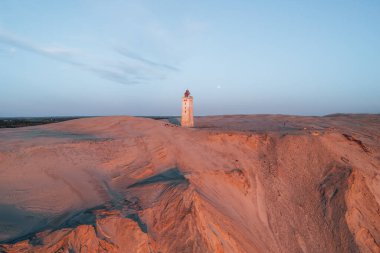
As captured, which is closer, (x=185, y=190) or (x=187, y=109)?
(x=185, y=190)

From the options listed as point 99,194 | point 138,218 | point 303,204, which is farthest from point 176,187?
point 303,204

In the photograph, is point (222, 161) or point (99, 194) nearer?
point (99, 194)

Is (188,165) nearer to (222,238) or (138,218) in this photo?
(222,238)

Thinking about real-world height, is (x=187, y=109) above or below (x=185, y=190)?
above

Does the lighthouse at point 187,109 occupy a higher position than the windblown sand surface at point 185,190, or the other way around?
the lighthouse at point 187,109

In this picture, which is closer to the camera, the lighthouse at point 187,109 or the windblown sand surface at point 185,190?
the windblown sand surface at point 185,190

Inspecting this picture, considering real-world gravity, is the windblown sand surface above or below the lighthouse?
below

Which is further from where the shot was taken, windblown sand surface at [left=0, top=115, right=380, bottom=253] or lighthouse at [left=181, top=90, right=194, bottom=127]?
lighthouse at [left=181, top=90, right=194, bottom=127]

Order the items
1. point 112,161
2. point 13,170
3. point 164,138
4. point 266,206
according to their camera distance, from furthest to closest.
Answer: point 164,138, point 266,206, point 112,161, point 13,170
